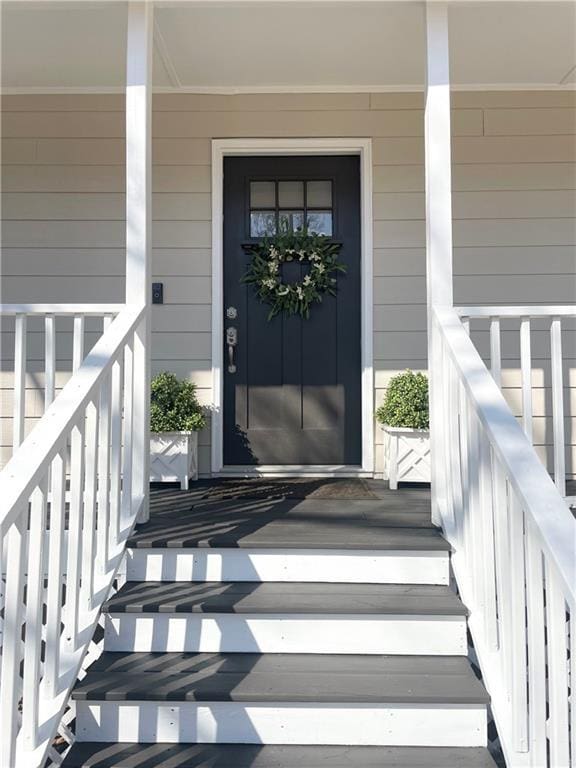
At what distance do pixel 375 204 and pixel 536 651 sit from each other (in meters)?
2.92

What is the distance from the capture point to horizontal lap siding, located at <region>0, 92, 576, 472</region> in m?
3.91

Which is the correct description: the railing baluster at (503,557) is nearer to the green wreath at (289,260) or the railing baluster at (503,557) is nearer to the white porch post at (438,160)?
the white porch post at (438,160)

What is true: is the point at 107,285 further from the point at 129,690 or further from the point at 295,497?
the point at 129,690

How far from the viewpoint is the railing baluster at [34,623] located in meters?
1.70

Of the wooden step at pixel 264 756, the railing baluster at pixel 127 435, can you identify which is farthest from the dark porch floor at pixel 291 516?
the wooden step at pixel 264 756

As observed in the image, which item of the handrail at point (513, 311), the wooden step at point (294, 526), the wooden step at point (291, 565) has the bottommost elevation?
the wooden step at point (291, 565)

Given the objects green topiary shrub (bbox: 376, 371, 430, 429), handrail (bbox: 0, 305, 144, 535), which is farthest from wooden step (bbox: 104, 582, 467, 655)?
green topiary shrub (bbox: 376, 371, 430, 429)

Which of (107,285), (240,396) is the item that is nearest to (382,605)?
(240,396)

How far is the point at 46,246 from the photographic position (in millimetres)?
3967

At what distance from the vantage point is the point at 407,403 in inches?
138

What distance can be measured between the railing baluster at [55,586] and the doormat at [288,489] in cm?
135

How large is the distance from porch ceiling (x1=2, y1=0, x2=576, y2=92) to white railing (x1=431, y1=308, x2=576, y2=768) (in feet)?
4.92

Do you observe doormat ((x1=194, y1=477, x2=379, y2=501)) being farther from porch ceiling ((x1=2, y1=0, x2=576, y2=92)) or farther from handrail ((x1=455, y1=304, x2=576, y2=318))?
porch ceiling ((x1=2, y1=0, x2=576, y2=92))

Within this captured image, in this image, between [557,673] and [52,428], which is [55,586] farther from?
[557,673]
